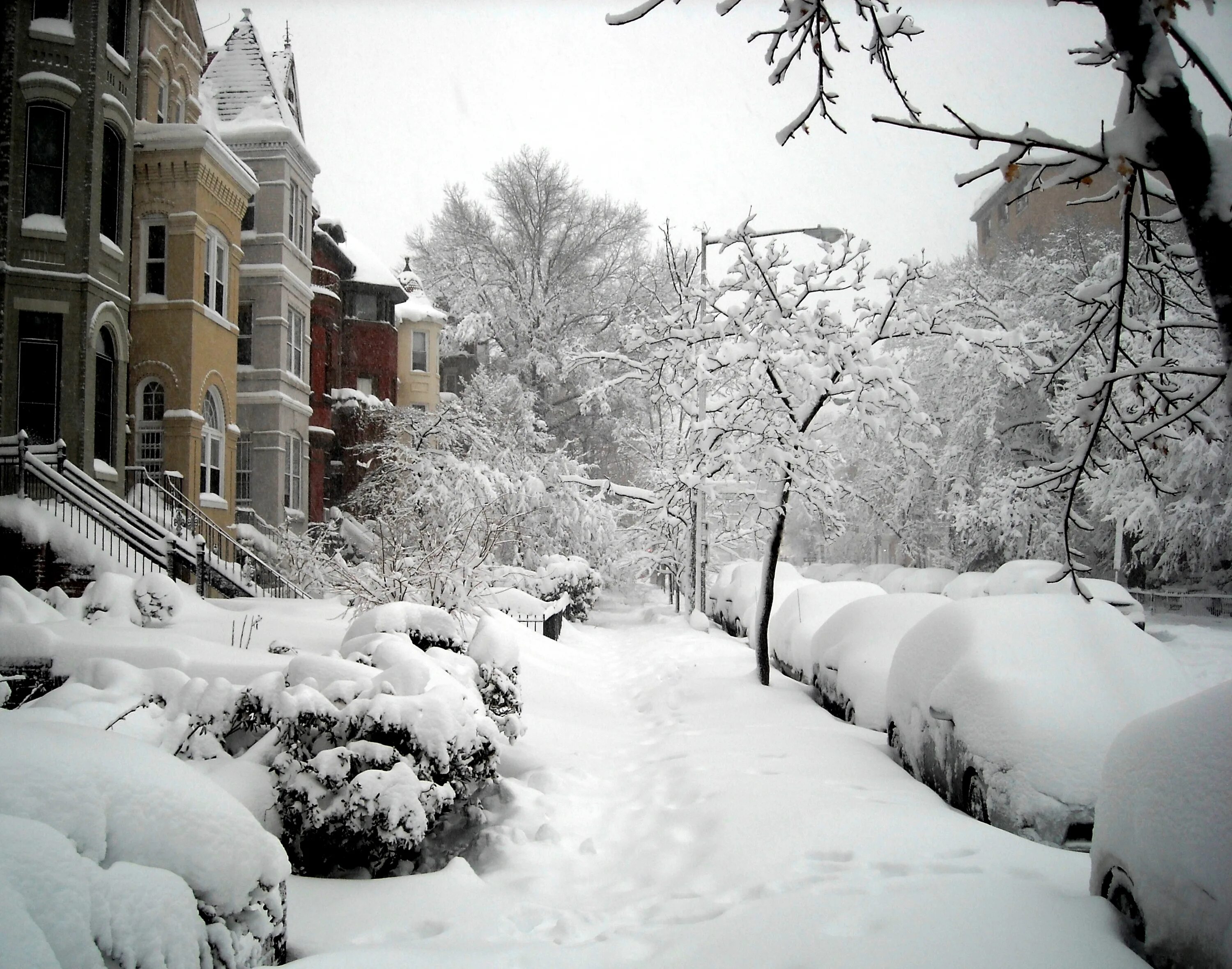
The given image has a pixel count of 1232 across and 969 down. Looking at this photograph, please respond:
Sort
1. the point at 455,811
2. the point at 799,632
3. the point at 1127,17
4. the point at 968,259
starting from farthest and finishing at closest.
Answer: the point at 968,259
the point at 799,632
the point at 455,811
the point at 1127,17

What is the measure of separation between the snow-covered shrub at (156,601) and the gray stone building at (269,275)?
12.1 metres

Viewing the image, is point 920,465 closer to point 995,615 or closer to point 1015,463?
point 1015,463

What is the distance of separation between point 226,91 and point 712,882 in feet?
86.1

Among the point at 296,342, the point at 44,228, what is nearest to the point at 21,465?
the point at 44,228

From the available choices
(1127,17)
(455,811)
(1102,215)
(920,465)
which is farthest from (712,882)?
(1102,215)

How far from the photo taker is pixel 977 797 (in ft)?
18.4

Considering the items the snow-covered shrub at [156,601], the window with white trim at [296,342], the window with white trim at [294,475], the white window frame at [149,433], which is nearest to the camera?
the snow-covered shrub at [156,601]

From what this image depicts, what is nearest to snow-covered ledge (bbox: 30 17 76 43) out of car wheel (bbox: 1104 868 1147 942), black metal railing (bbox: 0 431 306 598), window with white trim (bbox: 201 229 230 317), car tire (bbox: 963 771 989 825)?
window with white trim (bbox: 201 229 230 317)

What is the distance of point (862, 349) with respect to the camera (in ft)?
34.4

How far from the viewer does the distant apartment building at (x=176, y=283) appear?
17734mm

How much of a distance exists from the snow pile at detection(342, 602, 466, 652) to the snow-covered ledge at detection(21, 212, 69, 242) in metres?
11.2

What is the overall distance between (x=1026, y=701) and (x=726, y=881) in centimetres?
227

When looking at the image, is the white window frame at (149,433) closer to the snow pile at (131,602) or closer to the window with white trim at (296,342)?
the window with white trim at (296,342)

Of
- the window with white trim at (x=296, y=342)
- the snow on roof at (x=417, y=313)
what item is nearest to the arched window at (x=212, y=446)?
the window with white trim at (x=296, y=342)
